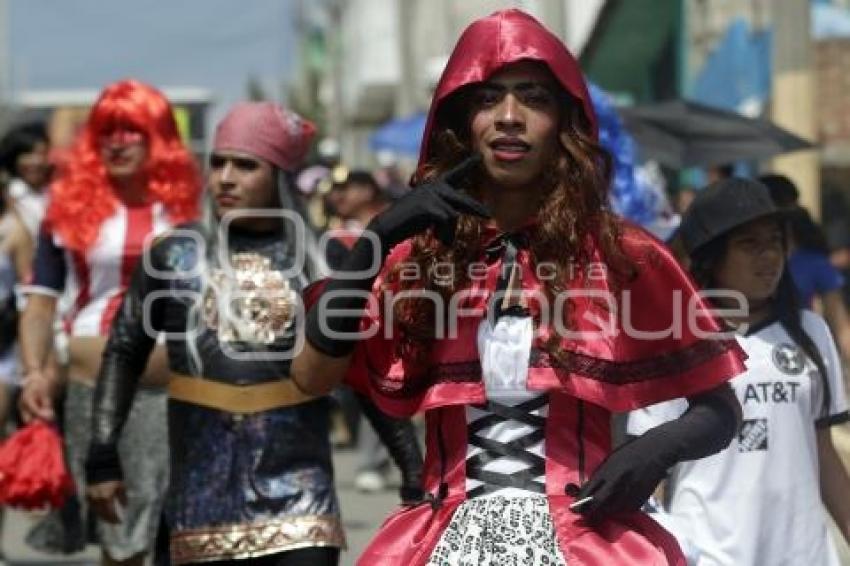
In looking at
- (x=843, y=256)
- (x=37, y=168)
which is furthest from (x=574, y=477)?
(x=843, y=256)

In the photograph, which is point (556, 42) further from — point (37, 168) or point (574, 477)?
point (37, 168)

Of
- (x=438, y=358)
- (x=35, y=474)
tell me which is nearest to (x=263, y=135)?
(x=35, y=474)

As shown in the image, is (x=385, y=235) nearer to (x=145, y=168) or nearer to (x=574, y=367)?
(x=574, y=367)

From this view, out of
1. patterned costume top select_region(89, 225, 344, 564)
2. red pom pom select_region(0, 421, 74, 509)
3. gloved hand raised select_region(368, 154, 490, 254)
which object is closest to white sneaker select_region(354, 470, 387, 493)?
red pom pom select_region(0, 421, 74, 509)

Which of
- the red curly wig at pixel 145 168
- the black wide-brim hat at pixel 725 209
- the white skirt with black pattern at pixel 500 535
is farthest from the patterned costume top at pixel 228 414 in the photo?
the white skirt with black pattern at pixel 500 535

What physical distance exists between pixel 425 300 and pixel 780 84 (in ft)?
31.1

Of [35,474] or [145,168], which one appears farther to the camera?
[145,168]

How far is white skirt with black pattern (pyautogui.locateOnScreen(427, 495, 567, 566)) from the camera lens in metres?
4.61

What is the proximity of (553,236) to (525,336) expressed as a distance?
20 cm

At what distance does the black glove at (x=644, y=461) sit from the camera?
14.8 feet

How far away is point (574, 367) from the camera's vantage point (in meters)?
4.68

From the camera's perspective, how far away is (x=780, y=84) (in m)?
14.0

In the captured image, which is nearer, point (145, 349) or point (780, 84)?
point (145, 349)

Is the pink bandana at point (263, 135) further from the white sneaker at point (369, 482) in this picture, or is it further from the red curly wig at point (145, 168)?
the white sneaker at point (369, 482)
